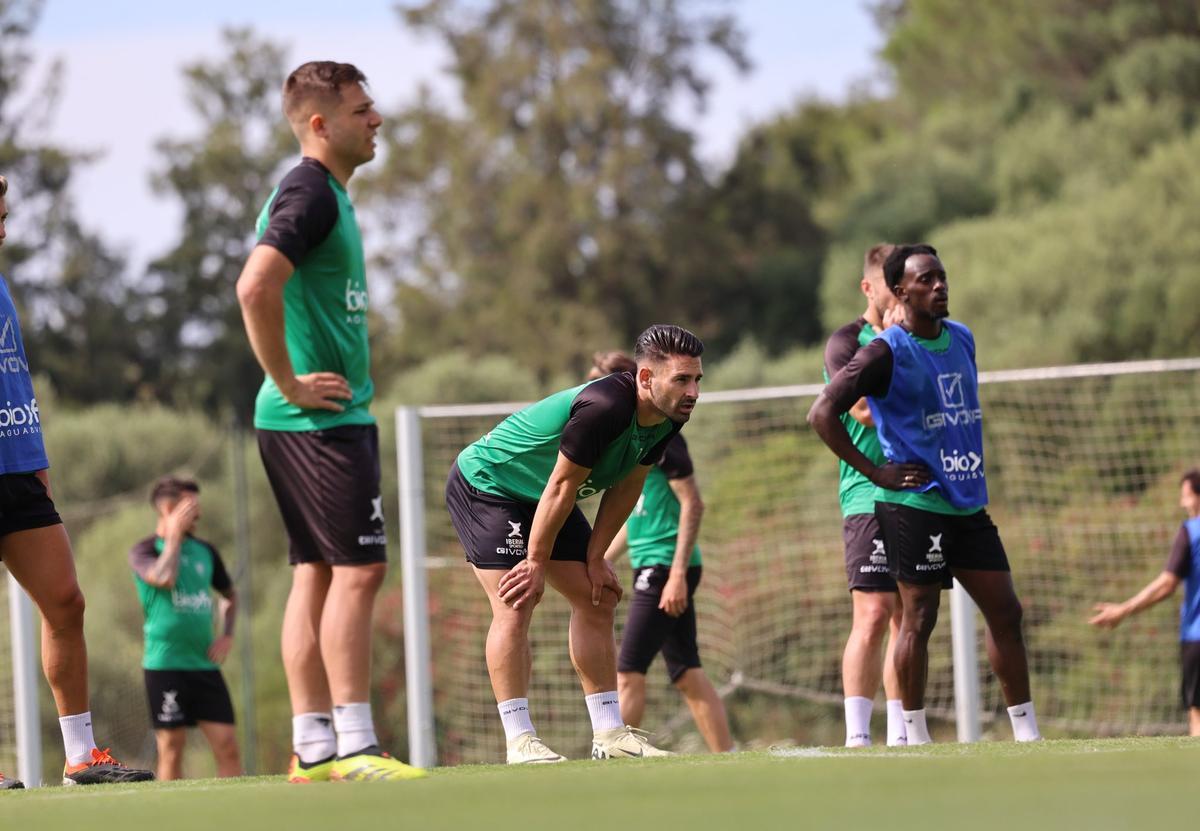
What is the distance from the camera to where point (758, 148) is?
136 feet

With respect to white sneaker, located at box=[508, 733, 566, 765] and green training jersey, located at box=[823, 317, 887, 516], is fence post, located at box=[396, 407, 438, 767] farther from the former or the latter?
white sneaker, located at box=[508, 733, 566, 765]

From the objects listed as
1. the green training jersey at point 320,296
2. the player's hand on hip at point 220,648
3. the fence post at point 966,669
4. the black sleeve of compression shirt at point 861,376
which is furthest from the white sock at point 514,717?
the fence post at point 966,669

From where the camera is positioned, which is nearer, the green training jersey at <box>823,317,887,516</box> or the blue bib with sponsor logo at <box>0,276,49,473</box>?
the blue bib with sponsor logo at <box>0,276,49,473</box>

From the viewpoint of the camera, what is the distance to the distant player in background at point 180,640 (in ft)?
35.4

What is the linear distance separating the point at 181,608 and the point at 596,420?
563cm

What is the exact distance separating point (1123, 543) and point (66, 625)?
11.1 m

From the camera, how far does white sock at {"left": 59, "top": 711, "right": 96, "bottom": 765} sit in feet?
20.8

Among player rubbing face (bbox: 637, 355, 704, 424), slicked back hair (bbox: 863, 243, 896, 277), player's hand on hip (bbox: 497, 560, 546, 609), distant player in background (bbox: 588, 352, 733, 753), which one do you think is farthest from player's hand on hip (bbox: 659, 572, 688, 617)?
player rubbing face (bbox: 637, 355, 704, 424)

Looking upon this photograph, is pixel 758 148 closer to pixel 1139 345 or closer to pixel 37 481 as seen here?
pixel 1139 345

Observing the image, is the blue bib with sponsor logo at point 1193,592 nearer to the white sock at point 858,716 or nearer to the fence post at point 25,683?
the white sock at point 858,716

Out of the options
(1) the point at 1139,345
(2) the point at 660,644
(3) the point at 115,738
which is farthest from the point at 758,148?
(2) the point at 660,644

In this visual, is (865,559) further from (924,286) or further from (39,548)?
(39,548)

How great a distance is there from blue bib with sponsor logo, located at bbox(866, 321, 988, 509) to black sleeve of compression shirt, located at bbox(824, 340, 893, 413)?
47 millimetres

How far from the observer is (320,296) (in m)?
5.68
